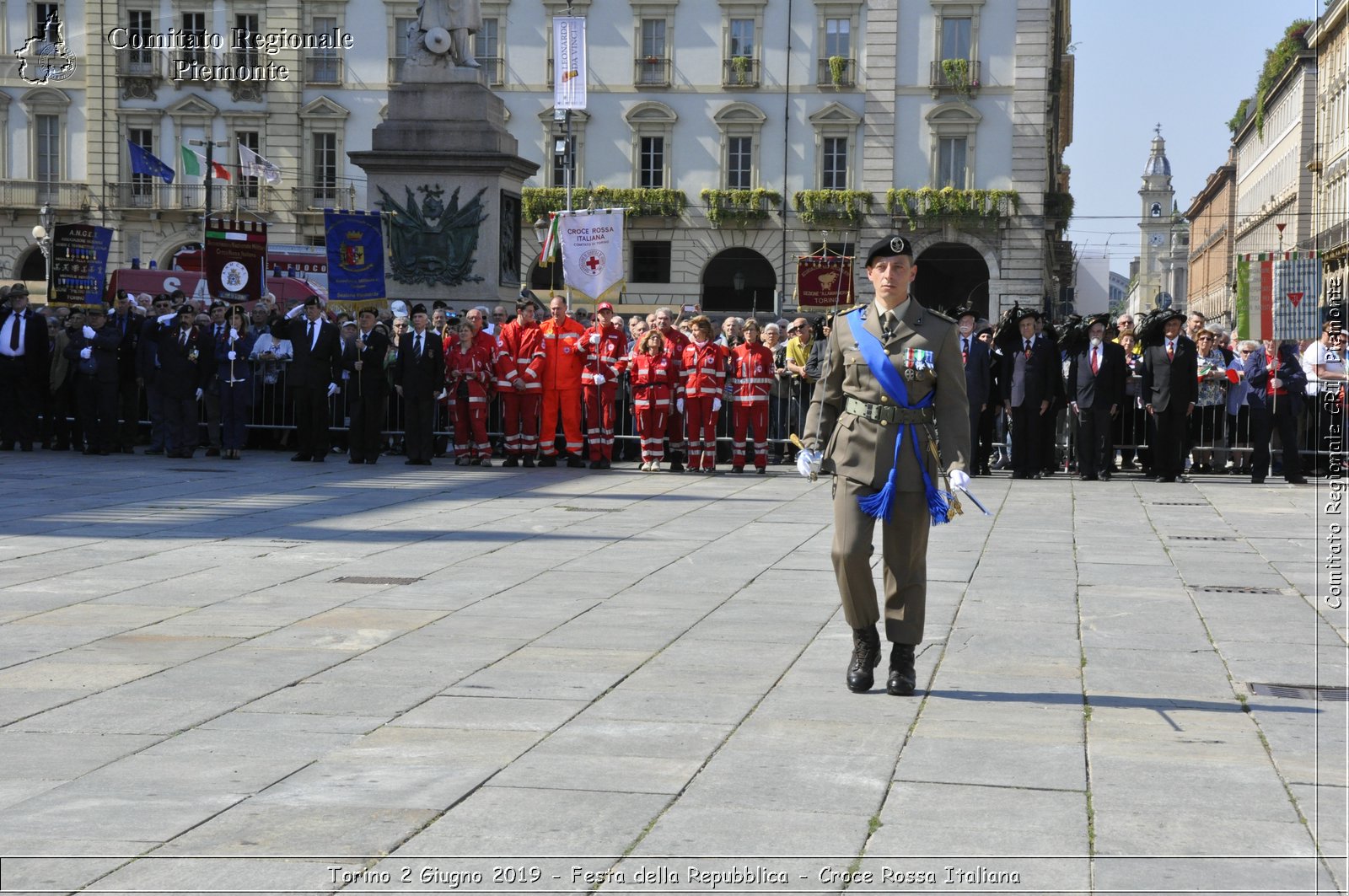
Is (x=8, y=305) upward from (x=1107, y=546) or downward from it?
upward

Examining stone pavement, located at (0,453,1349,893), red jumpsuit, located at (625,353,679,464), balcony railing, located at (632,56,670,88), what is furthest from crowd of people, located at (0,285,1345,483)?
balcony railing, located at (632,56,670,88)

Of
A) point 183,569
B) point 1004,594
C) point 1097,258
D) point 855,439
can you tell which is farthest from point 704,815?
point 1097,258

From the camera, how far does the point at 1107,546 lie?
13062 millimetres

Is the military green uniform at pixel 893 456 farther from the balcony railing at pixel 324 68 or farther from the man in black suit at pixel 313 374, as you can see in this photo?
the balcony railing at pixel 324 68

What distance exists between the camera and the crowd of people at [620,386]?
64.6ft

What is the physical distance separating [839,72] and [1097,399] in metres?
37.5

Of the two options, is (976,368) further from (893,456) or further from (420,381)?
(893,456)

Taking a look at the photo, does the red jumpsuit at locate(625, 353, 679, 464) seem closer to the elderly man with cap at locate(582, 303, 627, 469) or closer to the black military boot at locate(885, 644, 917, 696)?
the elderly man with cap at locate(582, 303, 627, 469)

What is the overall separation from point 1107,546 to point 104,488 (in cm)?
924

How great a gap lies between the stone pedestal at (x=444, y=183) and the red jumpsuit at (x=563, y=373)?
12.1 ft

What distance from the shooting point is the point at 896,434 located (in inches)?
297

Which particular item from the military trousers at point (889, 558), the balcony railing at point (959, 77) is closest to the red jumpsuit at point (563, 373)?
the military trousers at point (889, 558)

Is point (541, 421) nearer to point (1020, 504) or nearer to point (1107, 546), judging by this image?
point (1020, 504)

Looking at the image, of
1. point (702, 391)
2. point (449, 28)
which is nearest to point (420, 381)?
point (702, 391)
